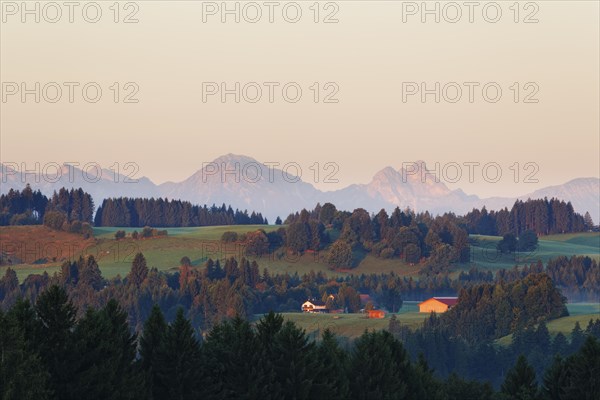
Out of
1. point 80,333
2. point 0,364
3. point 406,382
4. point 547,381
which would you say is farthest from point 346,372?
point 0,364

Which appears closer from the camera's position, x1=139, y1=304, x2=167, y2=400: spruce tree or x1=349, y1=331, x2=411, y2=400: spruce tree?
x1=139, y1=304, x2=167, y2=400: spruce tree

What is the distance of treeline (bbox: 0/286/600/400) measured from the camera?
95.4m

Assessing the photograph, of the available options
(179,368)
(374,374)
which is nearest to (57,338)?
(179,368)

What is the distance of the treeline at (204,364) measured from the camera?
313 feet

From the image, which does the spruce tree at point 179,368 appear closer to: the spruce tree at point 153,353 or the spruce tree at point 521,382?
the spruce tree at point 153,353

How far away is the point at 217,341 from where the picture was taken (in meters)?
121

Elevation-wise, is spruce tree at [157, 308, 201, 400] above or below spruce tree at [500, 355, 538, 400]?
above

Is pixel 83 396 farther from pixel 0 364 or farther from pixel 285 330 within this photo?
pixel 285 330

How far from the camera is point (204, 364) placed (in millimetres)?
108812

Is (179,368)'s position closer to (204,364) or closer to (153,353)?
(153,353)

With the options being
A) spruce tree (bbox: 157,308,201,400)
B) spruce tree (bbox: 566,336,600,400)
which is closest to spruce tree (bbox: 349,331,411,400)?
spruce tree (bbox: 566,336,600,400)

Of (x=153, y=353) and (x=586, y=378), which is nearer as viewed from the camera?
(x=153, y=353)

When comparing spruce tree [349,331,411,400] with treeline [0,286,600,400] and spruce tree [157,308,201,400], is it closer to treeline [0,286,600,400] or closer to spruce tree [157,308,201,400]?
treeline [0,286,600,400]

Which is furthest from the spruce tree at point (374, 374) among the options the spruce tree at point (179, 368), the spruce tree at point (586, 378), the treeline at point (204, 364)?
the spruce tree at point (179, 368)
